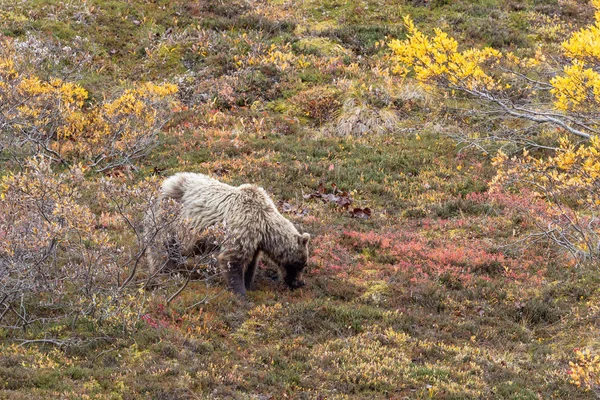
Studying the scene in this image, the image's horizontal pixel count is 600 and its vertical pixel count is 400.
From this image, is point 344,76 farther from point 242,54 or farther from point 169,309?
point 169,309

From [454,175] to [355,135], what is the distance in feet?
12.1

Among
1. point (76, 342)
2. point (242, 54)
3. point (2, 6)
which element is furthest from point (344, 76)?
point (76, 342)

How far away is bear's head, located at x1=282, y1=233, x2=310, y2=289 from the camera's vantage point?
1134 centimetres

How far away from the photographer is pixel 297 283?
11469mm

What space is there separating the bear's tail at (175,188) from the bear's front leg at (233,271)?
1774mm

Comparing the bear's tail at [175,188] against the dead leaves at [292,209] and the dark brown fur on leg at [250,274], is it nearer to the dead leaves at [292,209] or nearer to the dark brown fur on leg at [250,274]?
the dark brown fur on leg at [250,274]

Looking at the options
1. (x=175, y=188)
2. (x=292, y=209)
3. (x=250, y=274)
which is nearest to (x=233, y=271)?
(x=250, y=274)

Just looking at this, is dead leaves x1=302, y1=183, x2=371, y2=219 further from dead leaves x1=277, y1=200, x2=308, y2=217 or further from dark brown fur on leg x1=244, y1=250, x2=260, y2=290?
dark brown fur on leg x1=244, y1=250, x2=260, y2=290

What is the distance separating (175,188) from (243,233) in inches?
75.5

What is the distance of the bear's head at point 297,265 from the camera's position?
11.3 meters

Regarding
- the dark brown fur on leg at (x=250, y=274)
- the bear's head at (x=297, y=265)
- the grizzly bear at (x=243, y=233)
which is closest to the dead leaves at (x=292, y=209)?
the grizzly bear at (x=243, y=233)

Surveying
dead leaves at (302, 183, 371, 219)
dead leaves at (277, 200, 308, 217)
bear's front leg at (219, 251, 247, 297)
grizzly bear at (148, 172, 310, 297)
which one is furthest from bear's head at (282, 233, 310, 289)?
dead leaves at (302, 183, 371, 219)

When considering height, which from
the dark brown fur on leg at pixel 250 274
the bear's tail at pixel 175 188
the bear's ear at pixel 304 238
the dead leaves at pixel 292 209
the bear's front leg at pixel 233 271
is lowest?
the dead leaves at pixel 292 209

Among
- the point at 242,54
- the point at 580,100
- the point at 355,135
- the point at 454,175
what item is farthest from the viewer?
the point at 242,54
